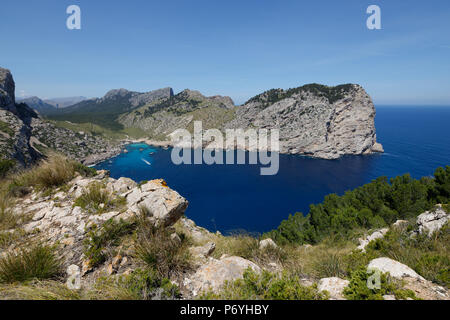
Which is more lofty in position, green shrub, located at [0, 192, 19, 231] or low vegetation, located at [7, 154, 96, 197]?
→ low vegetation, located at [7, 154, 96, 197]

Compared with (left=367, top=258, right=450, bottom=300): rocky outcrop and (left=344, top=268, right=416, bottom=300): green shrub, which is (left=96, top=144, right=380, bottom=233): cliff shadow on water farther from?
(left=344, top=268, right=416, bottom=300): green shrub

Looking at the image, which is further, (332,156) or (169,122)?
(169,122)

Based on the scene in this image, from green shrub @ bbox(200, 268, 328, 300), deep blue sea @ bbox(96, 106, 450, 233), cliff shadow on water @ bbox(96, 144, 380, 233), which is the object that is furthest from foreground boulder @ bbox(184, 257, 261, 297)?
deep blue sea @ bbox(96, 106, 450, 233)

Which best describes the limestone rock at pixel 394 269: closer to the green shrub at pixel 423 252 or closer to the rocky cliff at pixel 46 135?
the green shrub at pixel 423 252

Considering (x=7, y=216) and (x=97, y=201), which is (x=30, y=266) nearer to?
(x=97, y=201)

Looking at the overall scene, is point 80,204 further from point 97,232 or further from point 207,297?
point 207,297

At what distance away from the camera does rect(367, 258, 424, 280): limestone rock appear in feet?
14.6

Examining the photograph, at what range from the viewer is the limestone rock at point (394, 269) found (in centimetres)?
446

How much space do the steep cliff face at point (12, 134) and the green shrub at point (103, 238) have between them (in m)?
30.9

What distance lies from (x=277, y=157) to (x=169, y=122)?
122 m

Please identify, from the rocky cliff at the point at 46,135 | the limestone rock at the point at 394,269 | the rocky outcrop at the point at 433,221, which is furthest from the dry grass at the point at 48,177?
the rocky cliff at the point at 46,135

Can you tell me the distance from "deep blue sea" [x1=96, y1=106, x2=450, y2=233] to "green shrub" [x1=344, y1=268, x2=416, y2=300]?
1763 inches

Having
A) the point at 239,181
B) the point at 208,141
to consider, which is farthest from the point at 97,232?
the point at 208,141
